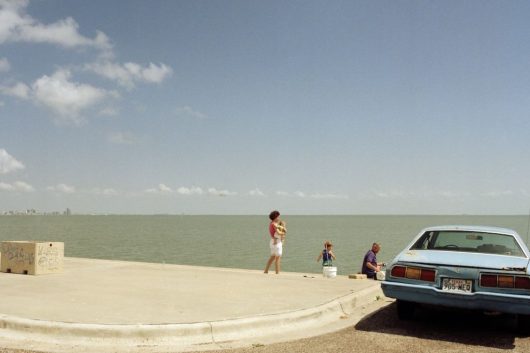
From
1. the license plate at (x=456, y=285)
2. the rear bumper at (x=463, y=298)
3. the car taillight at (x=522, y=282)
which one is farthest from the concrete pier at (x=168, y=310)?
the car taillight at (x=522, y=282)

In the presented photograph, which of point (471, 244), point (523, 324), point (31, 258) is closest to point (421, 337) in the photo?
point (523, 324)

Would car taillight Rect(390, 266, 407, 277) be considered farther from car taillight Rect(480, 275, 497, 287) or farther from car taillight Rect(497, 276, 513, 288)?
car taillight Rect(497, 276, 513, 288)

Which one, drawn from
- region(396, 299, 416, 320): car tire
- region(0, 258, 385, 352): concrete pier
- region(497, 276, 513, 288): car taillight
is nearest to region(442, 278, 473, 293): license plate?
region(497, 276, 513, 288): car taillight

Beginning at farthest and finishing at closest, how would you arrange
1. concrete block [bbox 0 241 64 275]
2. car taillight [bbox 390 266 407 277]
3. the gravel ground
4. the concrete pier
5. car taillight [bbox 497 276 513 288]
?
concrete block [bbox 0 241 64 275], car taillight [bbox 390 266 407 277], car taillight [bbox 497 276 513 288], the concrete pier, the gravel ground

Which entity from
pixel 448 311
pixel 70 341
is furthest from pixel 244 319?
pixel 448 311

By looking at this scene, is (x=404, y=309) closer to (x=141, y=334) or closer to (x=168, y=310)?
(x=168, y=310)

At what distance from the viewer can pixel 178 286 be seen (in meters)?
8.87

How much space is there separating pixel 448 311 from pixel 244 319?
11.5 ft

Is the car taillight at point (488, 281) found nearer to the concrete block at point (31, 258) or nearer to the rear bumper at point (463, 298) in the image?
the rear bumper at point (463, 298)

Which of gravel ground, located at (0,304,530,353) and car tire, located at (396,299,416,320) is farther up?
car tire, located at (396,299,416,320)

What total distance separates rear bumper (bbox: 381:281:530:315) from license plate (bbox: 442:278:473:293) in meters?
0.06

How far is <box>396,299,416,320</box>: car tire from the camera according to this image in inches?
265

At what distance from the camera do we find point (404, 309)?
679cm

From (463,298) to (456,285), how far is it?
0.57 ft
